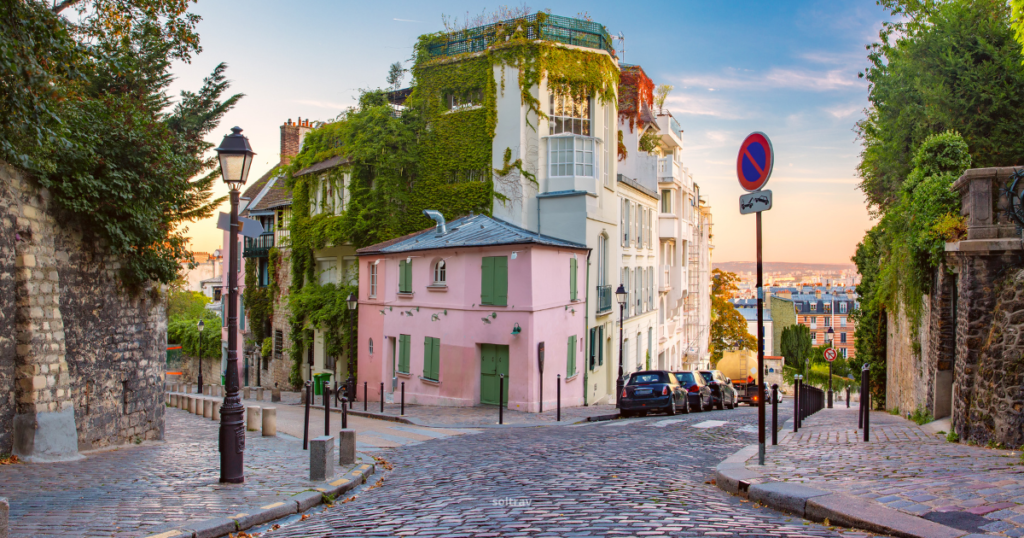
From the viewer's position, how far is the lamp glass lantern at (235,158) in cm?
877

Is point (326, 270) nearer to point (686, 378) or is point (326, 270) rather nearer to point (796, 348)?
point (686, 378)

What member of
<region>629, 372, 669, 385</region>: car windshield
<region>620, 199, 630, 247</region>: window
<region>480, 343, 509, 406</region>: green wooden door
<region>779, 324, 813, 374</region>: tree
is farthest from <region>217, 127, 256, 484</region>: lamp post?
<region>779, 324, 813, 374</region>: tree

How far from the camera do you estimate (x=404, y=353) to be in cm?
2280

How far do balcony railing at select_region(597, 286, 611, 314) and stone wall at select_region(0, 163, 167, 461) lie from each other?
16.6 metres

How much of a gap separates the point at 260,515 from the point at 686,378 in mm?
16159

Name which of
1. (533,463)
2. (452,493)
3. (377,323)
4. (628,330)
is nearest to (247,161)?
(452,493)

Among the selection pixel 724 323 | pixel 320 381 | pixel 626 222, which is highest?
pixel 626 222

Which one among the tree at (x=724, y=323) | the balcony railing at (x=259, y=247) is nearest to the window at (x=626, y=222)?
the balcony railing at (x=259, y=247)

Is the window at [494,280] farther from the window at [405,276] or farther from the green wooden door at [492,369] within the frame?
the window at [405,276]

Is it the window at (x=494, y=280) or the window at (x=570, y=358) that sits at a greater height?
the window at (x=494, y=280)

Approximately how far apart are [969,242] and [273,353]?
32.8 m

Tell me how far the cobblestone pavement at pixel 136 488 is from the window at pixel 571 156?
16.5 metres

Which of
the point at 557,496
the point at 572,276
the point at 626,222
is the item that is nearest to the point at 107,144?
the point at 557,496

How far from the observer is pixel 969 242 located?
32.4ft
